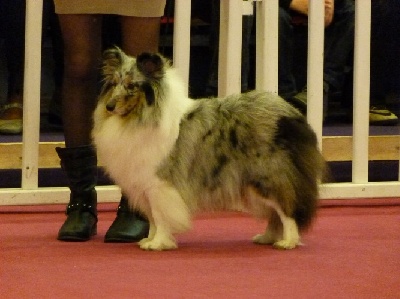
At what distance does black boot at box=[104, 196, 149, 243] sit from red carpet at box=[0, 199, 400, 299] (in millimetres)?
53

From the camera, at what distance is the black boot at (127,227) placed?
2.56 m

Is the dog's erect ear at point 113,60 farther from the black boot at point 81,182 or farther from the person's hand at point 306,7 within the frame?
the person's hand at point 306,7

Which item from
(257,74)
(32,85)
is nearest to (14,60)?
(32,85)

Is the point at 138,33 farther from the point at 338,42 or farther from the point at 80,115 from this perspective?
the point at 338,42

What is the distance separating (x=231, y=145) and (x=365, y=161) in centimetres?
109

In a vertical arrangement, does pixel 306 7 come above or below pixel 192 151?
above

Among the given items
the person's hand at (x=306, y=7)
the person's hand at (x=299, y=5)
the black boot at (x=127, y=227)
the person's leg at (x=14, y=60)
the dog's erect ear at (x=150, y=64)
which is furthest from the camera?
the person's hand at (x=299, y=5)

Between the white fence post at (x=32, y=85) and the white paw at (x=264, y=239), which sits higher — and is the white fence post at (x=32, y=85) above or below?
above

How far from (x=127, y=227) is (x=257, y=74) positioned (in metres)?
1.06

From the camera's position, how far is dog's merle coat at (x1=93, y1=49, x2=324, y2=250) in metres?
2.40

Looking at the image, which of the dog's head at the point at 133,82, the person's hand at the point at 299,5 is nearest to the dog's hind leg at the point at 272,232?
the dog's head at the point at 133,82

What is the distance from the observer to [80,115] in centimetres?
263

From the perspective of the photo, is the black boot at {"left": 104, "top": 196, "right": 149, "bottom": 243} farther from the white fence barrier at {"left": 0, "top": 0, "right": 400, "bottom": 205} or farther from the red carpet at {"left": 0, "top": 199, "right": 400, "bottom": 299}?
the white fence barrier at {"left": 0, "top": 0, "right": 400, "bottom": 205}

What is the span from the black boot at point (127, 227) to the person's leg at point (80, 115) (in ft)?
0.27
